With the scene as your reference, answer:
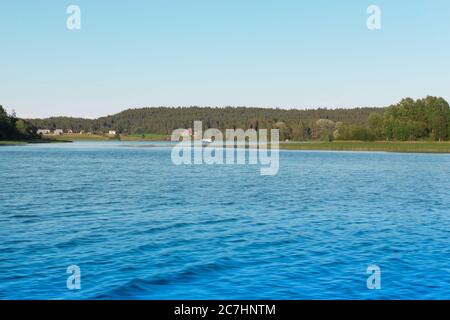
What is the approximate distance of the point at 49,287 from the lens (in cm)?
2058

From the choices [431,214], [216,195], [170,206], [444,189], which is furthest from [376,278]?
[444,189]

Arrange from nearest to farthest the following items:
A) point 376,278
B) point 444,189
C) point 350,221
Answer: point 376,278
point 350,221
point 444,189

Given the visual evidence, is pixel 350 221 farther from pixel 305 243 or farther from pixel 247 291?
pixel 247 291

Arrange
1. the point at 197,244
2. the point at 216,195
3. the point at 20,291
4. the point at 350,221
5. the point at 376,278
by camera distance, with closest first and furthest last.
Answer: the point at 20,291
the point at 376,278
the point at 197,244
the point at 350,221
the point at 216,195

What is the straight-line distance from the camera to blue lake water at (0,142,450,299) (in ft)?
68.3

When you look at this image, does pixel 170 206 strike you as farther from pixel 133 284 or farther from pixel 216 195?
pixel 133 284

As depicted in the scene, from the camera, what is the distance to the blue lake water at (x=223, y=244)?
68.3ft

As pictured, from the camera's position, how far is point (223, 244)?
28.8m
